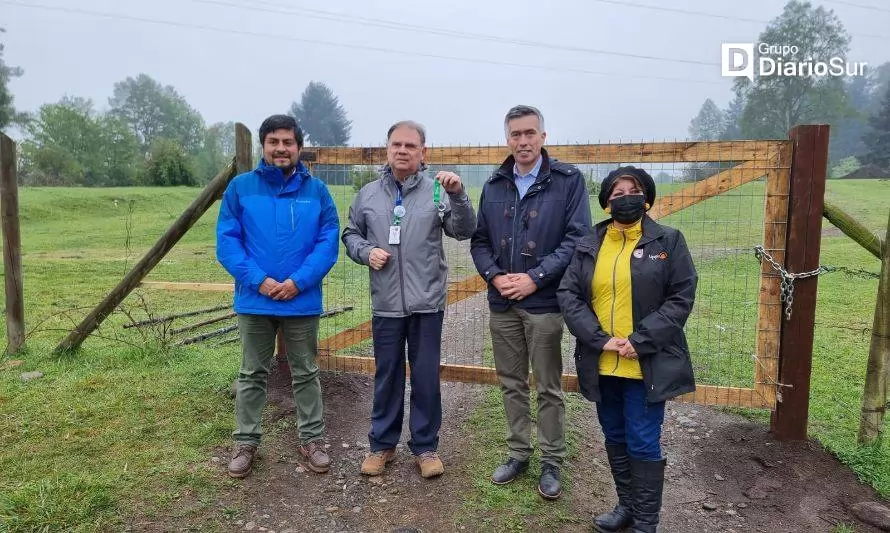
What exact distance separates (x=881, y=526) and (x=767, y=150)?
2.44m

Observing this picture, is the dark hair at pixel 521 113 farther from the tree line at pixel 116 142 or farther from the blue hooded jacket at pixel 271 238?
the tree line at pixel 116 142

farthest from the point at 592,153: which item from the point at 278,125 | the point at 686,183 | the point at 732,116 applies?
Result: the point at 732,116

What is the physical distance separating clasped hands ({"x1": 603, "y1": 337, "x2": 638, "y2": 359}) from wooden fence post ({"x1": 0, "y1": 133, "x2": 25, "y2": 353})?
5.86 meters

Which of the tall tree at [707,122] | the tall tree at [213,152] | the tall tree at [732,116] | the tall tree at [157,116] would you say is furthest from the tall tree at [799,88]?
the tall tree at [157,116]

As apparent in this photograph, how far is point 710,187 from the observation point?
13.3 ft

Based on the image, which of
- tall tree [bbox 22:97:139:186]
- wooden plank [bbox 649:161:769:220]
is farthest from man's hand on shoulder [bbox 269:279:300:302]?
tall tree [bbox 22:97:139:186]

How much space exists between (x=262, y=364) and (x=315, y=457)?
0.72 meters

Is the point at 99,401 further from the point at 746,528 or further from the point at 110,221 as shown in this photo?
the point at 110,221

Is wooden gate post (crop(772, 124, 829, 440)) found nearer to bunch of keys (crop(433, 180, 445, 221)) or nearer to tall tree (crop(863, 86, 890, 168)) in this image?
bunch of keys (crop(433, 180, 445, 221))

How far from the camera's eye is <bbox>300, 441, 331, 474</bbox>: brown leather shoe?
3734 millimetres

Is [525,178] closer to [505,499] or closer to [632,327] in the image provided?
[632,327]

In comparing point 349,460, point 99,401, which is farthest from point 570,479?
point 99,401

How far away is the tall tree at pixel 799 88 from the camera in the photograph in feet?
189

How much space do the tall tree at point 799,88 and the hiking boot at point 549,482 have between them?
62463mm
